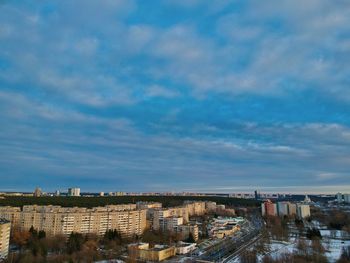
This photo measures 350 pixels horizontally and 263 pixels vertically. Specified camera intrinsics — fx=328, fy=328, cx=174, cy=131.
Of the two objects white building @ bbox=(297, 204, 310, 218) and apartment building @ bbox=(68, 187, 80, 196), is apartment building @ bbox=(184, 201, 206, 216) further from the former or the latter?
apartment building @ bbox=(68, 187, 80, 196)

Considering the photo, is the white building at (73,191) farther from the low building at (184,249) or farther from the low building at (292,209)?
the low building at (184,249)

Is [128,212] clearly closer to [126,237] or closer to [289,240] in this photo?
[126,237]

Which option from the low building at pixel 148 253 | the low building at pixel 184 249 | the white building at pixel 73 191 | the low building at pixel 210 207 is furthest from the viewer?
the white building at pixel 73 191

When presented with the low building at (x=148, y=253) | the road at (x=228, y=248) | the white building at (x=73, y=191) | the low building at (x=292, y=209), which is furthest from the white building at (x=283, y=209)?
the white building at (x=73, y=191)

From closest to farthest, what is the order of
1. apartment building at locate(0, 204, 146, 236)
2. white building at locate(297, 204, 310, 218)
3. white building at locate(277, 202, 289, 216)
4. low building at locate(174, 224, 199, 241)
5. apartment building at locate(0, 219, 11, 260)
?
apartment building at locate(0, 219, 11, 260) < apartment building at locate(0, 204, 146, 236) < low building at locate(174, 224, 199, 241) < white building at locate(297, 204, 310, 218) < white building at locate(277, 202, 289, 216)

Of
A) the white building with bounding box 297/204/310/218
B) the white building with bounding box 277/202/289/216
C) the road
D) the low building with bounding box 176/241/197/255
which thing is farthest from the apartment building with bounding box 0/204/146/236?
the white building with bounding box 297/204/310/218

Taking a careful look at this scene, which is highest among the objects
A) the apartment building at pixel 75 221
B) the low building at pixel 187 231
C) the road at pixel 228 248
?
the apartment building at pixel 75 221

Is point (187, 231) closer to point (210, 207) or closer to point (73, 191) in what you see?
point (210, 207)

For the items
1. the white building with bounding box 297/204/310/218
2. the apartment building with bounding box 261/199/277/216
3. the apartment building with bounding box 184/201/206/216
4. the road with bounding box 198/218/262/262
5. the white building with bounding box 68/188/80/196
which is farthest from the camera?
the white building with bounding box 68/188/80/196

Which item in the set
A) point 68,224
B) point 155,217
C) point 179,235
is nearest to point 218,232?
point 179,235
